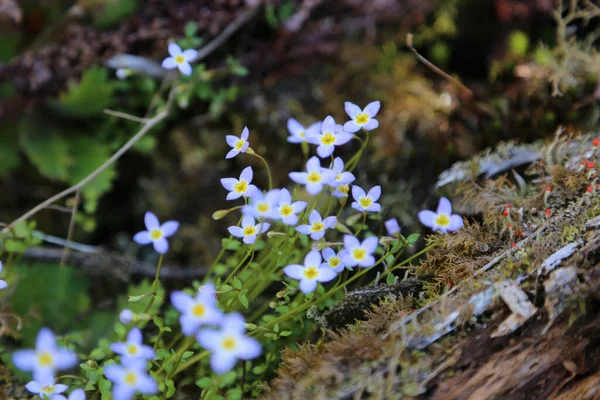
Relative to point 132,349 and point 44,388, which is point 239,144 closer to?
point 132,349

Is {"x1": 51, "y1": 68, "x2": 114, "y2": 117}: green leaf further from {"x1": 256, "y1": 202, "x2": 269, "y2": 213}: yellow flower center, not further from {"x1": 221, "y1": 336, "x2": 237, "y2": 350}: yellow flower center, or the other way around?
{"x1": 221, "y1": 336, "x2": 237, "y2": 350}: yellow flower center

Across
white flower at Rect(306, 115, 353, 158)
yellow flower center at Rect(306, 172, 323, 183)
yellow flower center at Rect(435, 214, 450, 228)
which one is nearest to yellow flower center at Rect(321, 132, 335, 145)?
white flower at Rect(306, 115, 353, 158)

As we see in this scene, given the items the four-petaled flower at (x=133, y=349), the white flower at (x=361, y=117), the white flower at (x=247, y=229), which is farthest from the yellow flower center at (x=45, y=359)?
the white flower at (x=361, y=117)

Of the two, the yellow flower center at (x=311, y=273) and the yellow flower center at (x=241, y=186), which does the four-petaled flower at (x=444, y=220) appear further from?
the yellow flower center at (x=241, y=186)

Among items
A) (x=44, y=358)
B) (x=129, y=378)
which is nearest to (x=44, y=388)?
(x=44, y=358)

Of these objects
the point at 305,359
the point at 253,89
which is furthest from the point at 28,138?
the point at 305,359
